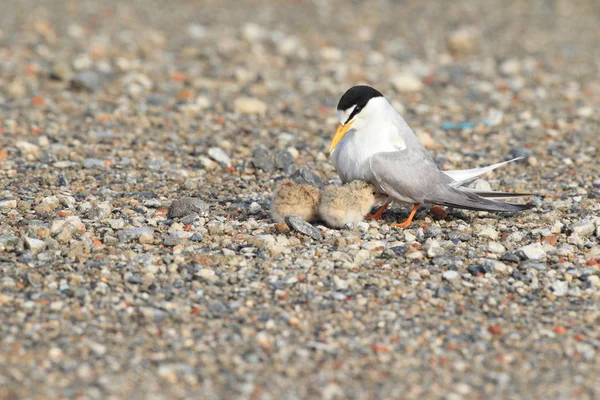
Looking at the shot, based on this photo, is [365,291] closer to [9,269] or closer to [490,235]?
[490,235]

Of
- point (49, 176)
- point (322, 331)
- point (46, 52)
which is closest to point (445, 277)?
point (322, 331)

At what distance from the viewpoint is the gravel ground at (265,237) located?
4.14m

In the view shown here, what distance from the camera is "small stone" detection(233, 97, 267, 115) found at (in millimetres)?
9047

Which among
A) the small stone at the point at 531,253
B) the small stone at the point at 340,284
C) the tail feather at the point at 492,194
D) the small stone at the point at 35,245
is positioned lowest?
the small stone at the point at 35,245

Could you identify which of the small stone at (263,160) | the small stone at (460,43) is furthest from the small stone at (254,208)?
the small stone at (460,43)

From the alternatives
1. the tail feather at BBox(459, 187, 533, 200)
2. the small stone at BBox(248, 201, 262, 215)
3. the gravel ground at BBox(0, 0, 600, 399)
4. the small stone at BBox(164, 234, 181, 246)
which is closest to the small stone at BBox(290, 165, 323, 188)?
the gravel ground at BBox(0, 0, 600, 399)

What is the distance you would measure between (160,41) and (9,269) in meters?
6.95

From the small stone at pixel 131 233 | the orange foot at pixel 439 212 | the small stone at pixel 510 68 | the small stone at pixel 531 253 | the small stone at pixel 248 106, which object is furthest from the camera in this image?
the small stone at pixel 510 68

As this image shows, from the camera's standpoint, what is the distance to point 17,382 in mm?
3898

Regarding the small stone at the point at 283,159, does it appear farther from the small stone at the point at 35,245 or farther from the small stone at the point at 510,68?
the small stone at the point at 510,68

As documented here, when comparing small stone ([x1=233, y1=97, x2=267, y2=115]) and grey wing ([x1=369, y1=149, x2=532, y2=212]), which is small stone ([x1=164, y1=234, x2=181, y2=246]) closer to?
grey wing ([x1=369, y1=149, x2=532, y2=212])

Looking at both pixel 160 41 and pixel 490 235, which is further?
pixel 160 41

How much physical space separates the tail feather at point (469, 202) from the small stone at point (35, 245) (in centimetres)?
253

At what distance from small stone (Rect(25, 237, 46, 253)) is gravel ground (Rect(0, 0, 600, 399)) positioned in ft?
0.10
